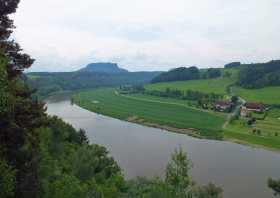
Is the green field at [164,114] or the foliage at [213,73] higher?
the foliage at [213,73]

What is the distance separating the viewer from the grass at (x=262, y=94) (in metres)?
86.9

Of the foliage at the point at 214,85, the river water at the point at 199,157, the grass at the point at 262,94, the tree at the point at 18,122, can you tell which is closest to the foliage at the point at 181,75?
the foliage at the point at 214,85

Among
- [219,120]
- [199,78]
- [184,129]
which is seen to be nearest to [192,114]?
[219,120]

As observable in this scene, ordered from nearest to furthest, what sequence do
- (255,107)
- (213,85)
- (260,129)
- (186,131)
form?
(260,129) < (186,131) < (255,107) < (213,85)

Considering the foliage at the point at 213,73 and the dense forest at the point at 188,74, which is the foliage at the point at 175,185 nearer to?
the foliage at the point at 213,73

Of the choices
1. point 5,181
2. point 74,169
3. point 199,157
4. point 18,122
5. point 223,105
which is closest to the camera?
point 5,181

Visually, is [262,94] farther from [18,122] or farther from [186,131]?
[18,122]

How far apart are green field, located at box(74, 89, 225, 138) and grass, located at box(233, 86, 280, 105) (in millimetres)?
15207

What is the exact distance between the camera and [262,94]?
95.9 metres

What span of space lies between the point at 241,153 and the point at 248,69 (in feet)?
240

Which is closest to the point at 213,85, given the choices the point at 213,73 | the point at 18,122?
the point at 213,73

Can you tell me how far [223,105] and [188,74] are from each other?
198 feet

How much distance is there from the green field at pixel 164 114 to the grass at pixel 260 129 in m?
2.23

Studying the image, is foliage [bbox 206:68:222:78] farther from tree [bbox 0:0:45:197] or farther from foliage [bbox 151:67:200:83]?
tree [bbox 0:0:45:197]
